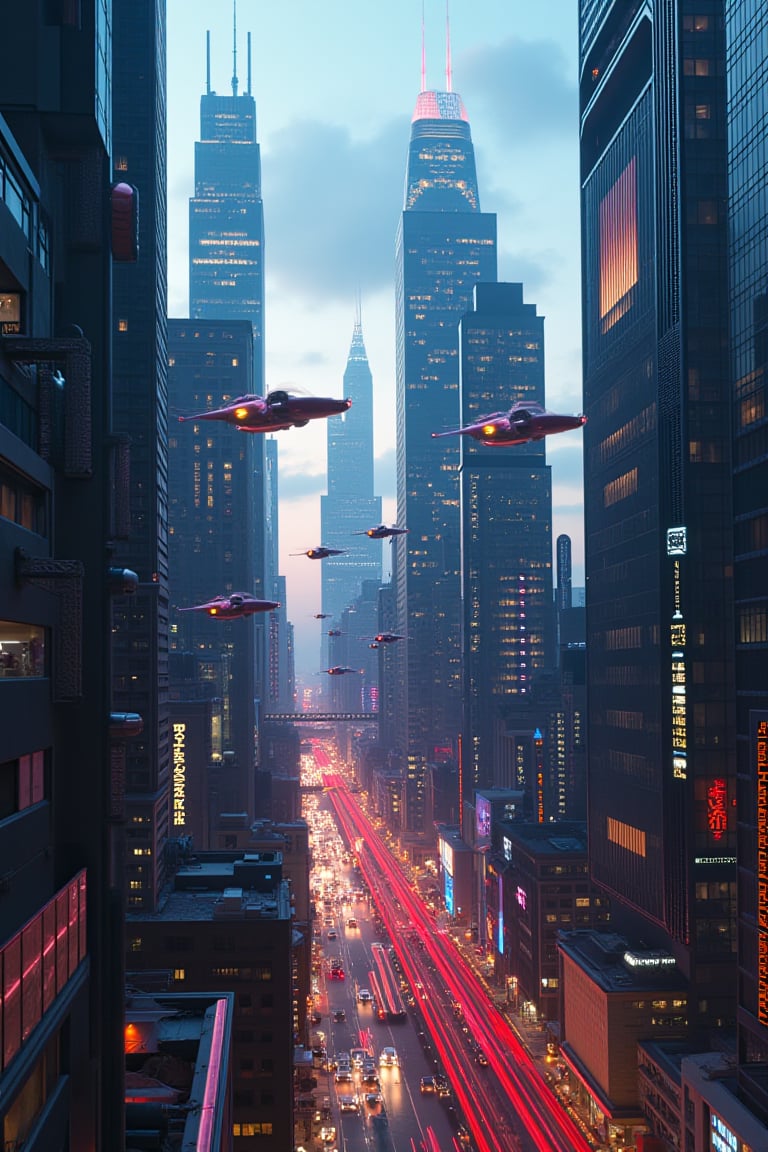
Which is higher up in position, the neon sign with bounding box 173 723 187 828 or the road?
the neon sign with bounding box 173 723 187 828

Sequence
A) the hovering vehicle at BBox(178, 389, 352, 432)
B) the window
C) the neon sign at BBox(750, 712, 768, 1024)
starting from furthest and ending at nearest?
the neon sign at BBox(750, 712, 768, 1024), the hovering vehicle at BBox(178, 389, 352, 432), the window

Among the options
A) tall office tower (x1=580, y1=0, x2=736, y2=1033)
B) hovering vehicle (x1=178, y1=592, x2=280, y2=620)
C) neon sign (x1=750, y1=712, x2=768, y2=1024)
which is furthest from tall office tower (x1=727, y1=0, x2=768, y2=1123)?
hovering vehicle (x1=178, y1=592, x2=280, y2=620)

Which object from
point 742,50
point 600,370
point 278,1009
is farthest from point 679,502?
point 278,1009

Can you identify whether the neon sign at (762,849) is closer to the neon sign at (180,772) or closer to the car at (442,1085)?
the car at (442,1085)

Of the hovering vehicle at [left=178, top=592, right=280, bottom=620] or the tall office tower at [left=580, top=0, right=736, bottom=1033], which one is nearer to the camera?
the hovering vehicle at [left=178, top=592, right=280, bottom=620]

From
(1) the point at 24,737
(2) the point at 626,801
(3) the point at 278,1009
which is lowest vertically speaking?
(3) the point at 278,1009

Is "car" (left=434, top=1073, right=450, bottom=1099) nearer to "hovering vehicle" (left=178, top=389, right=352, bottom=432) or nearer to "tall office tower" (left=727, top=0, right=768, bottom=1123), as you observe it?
"tall office tower" (left=727, top=0, right=768, bottom=1123)

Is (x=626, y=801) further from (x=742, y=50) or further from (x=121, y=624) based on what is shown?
(x=742, y=50)
